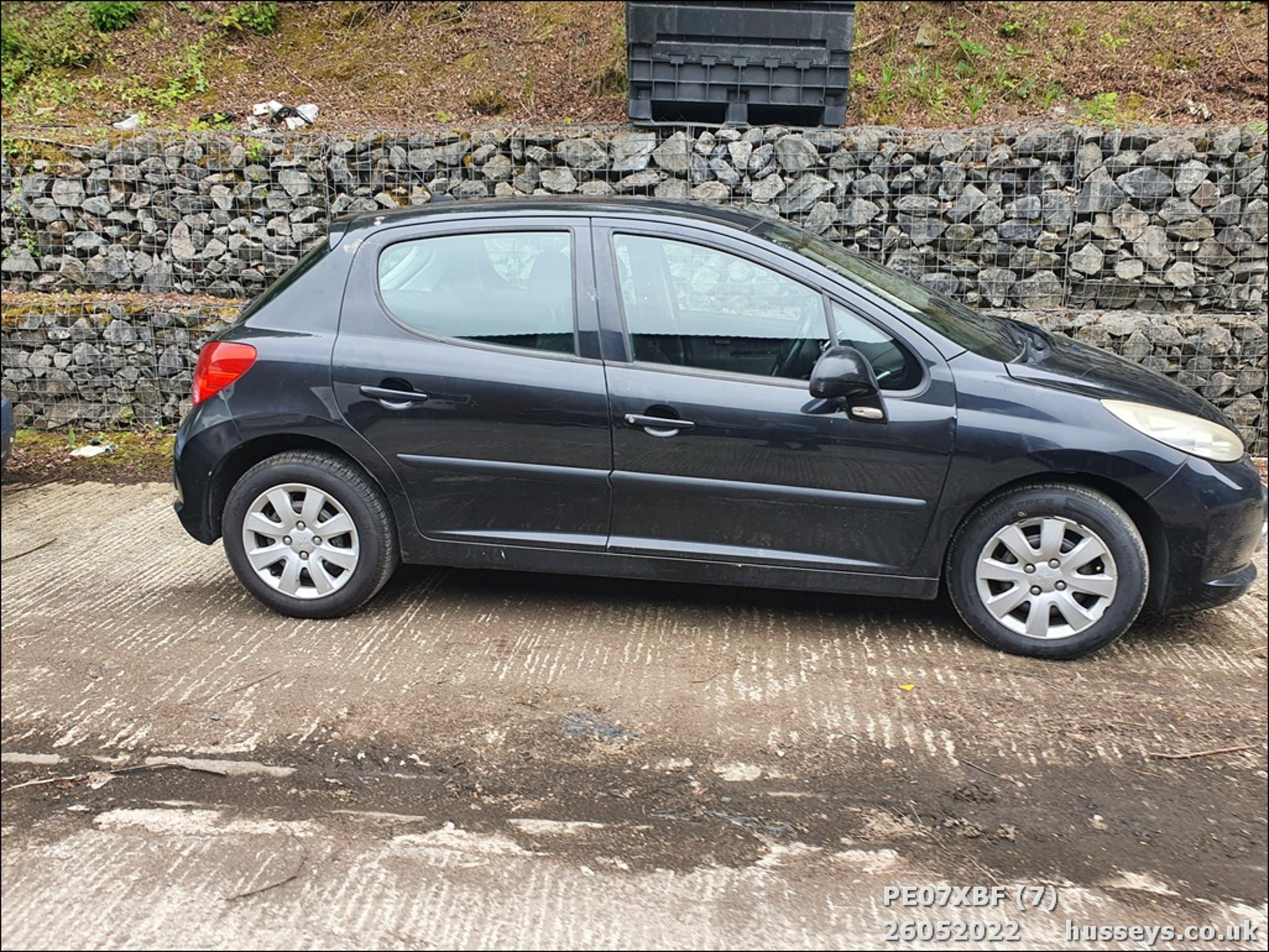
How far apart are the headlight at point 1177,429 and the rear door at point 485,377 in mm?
1968

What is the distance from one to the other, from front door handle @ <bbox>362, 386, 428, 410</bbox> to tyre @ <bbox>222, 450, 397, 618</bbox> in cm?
33

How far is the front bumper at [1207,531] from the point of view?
12.4 ft

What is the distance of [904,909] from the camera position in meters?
2.67

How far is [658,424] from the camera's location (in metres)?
3.95

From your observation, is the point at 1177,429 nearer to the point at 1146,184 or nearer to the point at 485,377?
the point at 485,377

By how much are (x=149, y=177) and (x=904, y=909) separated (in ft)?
24.2

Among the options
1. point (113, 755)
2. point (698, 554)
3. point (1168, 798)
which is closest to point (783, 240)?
point (698, 554)

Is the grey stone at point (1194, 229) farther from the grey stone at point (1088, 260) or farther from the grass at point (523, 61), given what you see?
the grass at point (523, 61)

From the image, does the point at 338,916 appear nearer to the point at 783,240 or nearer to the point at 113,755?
the point at 113,755

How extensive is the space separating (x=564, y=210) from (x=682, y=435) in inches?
42.7

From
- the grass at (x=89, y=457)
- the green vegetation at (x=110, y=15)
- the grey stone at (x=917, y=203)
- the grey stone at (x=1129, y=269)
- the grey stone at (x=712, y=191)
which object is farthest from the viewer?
the green vegetation at (x=110, y=15)

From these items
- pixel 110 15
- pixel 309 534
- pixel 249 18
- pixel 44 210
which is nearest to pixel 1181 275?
pixel 309 534

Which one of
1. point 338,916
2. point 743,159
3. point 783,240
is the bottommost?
point 338,916

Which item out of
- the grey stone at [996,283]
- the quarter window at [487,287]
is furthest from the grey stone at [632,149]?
the quarter window at [487,287]
